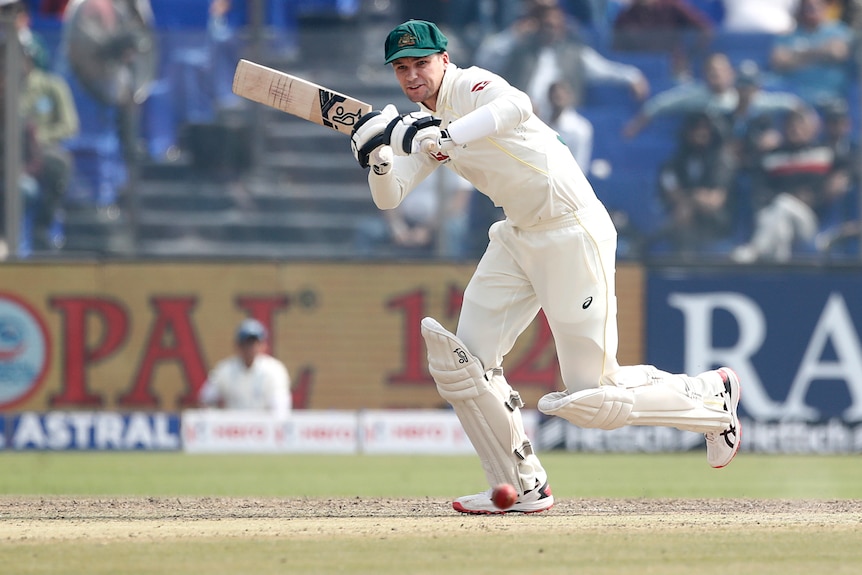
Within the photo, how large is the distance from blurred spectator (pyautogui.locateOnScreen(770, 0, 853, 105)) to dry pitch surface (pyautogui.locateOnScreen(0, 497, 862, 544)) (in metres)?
7.12

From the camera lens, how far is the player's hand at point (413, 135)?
4.92 meters

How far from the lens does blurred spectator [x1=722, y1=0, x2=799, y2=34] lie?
1313 cm

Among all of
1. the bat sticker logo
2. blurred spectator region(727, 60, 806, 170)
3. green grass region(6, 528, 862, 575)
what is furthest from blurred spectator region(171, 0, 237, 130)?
green grass region(6, 528, 862, 575)

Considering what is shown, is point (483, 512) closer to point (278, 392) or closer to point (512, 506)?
point (512, 506)

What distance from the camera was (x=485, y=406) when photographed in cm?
543

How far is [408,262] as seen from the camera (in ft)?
37.3

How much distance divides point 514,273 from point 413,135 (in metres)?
0.77

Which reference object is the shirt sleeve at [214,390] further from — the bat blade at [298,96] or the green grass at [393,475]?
the bat blade at [298,96]

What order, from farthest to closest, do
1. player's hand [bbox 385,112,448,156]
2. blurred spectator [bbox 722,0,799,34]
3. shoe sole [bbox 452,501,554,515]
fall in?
1. blurred spectator [bbox 722,0,799,34]
2. shoe sole [bbox 452,501,554,515]
3. player's hand [bbox 385,112,448,156]

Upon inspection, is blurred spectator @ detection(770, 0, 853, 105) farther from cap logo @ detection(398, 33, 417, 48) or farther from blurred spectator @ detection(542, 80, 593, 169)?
cap logo @ detection(398, 33, 417, 48)

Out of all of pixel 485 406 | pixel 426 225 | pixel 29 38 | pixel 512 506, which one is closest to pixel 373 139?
pixel 485 406

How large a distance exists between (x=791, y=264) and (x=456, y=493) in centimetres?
482

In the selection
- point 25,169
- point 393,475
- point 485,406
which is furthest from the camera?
point 25,169

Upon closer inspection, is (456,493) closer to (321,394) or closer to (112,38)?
(321,394)
